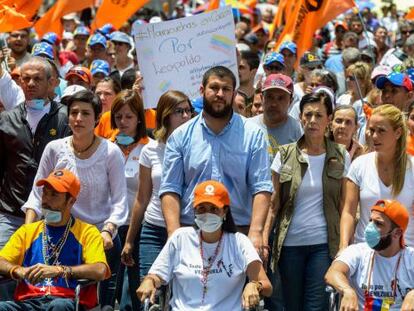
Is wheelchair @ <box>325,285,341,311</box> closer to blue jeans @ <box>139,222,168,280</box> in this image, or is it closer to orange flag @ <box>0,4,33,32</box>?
blue jeans @ <box>139,222,168,280</box>

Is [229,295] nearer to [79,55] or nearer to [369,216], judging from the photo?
[369,216]

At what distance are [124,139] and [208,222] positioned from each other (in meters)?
2.39

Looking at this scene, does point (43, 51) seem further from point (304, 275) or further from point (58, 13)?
point (304, 275)

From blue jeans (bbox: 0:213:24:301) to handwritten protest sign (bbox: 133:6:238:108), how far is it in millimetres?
2113

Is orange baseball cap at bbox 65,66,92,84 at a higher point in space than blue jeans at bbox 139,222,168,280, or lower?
higher

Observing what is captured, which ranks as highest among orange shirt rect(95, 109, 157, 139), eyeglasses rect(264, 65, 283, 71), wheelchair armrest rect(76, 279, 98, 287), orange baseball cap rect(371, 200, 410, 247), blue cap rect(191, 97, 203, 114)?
eyeglasses rect(264, 65, 283, 71)

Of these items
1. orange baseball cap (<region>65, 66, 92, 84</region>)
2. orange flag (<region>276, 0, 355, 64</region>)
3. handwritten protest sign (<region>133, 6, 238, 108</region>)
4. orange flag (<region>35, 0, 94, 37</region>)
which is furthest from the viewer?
orange flag (<region>35, 0, 94, 37</region>)

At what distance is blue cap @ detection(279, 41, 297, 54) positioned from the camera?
13.9m

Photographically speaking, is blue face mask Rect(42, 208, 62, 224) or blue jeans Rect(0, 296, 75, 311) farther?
blue face mask Rect(42, 208, 62, 224)

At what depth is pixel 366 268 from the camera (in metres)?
7.95

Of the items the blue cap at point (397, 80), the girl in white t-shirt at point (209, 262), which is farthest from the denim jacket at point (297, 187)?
the blue cap at point (397, 80)

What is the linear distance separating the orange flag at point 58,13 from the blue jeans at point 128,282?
528cm

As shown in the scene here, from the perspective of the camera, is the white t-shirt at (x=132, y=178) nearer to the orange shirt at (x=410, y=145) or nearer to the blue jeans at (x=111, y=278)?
the blue jeans at (x=111, y=278)

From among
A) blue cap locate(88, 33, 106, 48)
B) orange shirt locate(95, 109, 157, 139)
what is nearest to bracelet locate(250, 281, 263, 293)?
orange shirt locate(95, 109, 157, 139)
